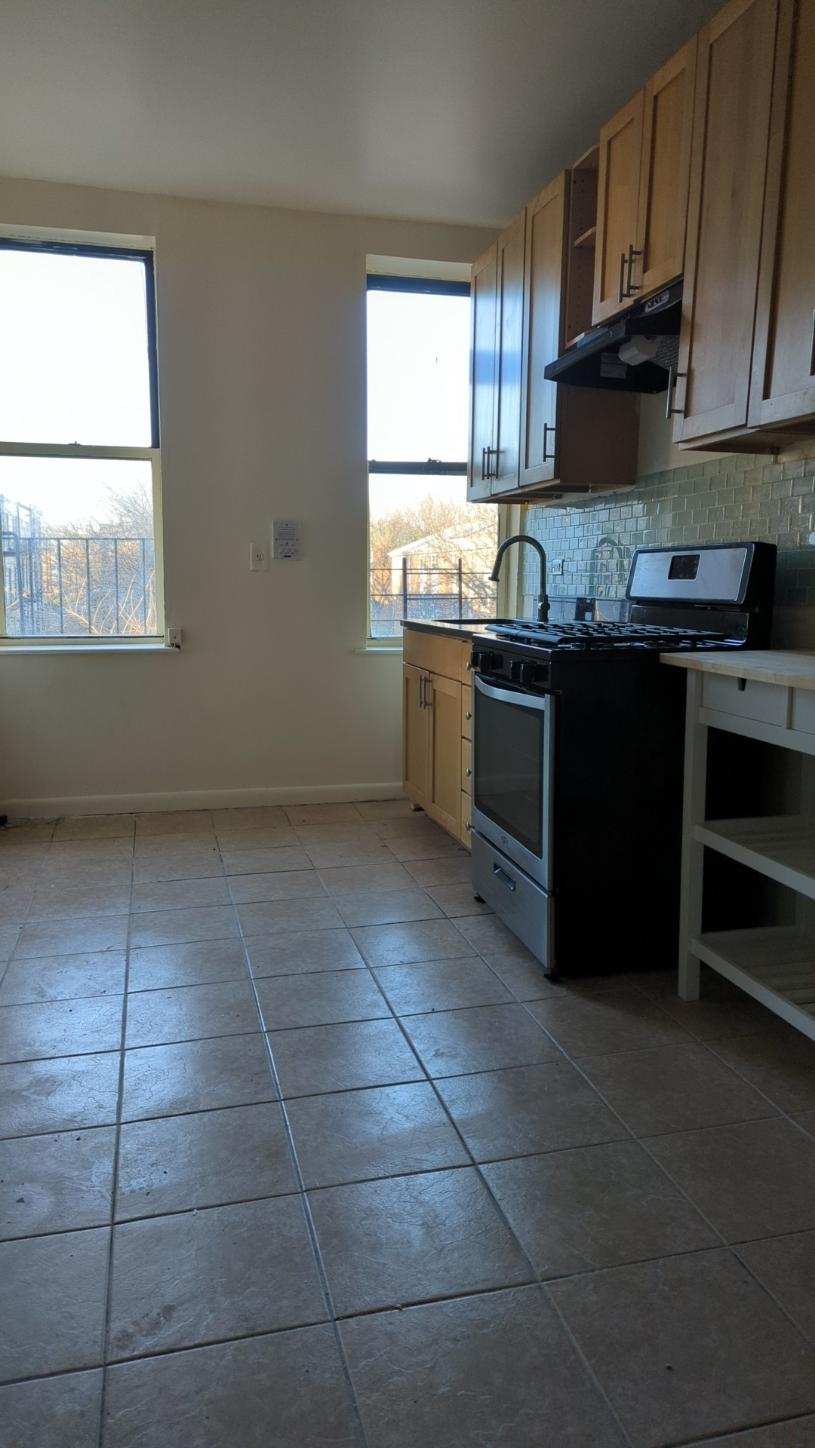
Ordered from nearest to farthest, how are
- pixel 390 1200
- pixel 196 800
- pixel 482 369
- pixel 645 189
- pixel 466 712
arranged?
pixel 390 1200 < pixel 645 189 < pixel 466 712 < pixel 482 369 < pixel 196 800

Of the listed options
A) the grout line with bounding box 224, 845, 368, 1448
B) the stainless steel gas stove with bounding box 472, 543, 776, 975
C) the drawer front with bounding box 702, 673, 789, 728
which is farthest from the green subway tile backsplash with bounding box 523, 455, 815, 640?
the grout line with bounding box 224, 845, 368, 1448

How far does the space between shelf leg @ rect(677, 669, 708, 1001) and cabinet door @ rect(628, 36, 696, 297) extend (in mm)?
1195

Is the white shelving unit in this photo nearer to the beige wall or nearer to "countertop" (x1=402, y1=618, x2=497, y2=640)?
"countertop" (x1=402, y1=618, x2=497, y2=640)

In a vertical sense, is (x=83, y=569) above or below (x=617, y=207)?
below

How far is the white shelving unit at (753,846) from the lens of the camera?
75.7 inches

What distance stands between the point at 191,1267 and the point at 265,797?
9.86 feet

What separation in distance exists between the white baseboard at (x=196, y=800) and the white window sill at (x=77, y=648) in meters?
0.64

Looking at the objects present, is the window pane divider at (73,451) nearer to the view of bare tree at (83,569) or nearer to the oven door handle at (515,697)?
the view of bare tree at (83,569)

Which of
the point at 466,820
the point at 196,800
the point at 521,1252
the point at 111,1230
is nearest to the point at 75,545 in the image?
the point at 196,800

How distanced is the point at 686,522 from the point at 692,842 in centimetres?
118

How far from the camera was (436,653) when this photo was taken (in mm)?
3713

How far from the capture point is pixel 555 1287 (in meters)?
1.40

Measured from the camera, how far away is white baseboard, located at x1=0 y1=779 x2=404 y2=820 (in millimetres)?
4156

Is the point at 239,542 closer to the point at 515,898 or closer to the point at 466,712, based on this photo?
the point at 466,712
